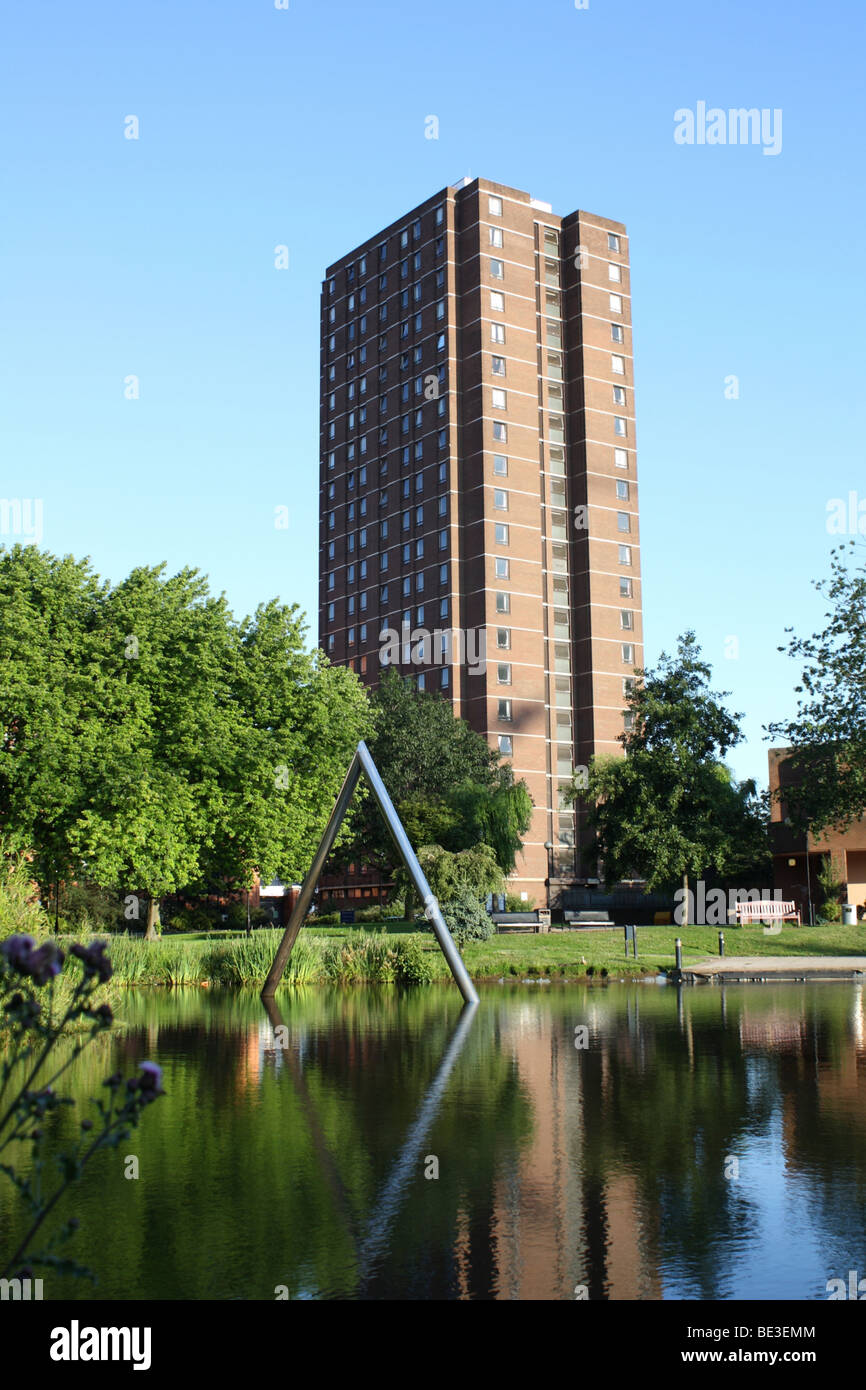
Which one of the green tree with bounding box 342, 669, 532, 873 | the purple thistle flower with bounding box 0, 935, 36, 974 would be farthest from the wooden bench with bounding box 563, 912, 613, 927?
the purple thistle flower with bounding box 0, 935, 36, 974

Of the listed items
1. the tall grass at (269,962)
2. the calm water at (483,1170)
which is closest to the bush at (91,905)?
the tall grass at (269,962)

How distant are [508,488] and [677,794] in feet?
157

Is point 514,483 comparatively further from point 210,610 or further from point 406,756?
point 210,610

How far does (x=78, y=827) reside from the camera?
37.6 meters

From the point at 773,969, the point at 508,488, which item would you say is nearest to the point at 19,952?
the point at 773,969

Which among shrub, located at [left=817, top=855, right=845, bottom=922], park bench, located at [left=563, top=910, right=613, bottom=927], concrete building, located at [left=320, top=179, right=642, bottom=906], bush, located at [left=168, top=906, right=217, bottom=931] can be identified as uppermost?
concrete building, located at [left=320, top=179, right=642, bottom=906]

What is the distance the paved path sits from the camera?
111 feet

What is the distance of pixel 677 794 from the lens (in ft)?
166

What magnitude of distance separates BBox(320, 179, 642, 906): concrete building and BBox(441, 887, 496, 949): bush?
49.4 meters

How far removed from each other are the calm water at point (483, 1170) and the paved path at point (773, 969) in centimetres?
1416

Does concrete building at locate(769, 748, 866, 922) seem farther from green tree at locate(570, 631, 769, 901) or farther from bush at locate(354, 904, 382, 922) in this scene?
bush at locate(354, 904, 382, 922)

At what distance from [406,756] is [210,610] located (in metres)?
26.2

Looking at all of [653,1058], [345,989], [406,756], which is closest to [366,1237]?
[653,1058]

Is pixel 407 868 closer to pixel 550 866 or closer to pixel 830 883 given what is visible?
pixel 830 883
